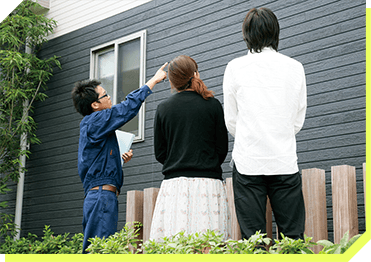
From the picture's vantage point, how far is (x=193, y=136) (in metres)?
2.96

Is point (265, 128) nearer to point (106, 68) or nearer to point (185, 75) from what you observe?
point (185, 75)

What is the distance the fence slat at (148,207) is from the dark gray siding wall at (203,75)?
1.16 m

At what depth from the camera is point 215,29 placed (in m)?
5.56

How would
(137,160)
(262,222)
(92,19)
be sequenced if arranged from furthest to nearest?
(92,19), (137,160), (262,222)

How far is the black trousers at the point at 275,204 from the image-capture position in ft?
8.47

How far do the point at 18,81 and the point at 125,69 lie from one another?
1999 mm

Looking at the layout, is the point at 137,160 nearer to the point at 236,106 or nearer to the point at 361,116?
the point at 361,116

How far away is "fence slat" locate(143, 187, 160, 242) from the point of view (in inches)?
168

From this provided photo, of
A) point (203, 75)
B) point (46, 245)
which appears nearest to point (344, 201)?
point (203, 75)

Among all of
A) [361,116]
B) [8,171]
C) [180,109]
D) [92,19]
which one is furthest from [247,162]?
[8,171]

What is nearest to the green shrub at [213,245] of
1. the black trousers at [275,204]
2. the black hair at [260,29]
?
the black trousers at [275,204]

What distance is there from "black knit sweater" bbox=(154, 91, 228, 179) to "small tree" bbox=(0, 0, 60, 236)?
470 centimetres

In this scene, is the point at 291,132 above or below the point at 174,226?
above

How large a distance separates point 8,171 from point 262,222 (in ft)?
18.7
